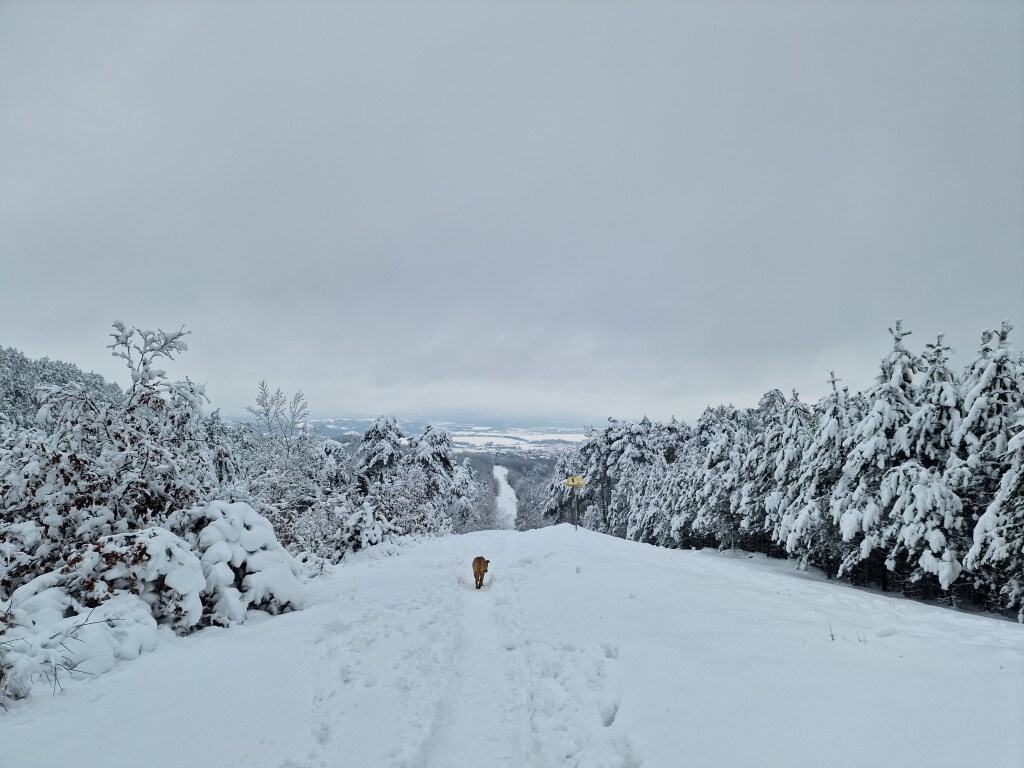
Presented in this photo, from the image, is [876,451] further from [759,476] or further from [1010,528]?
[759,476]

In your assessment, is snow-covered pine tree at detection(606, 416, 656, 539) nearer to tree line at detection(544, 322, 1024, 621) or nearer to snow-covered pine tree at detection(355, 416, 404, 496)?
snow-covered pine tree at detection(355, 416, 404, 496)

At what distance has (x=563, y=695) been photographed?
16.3 feet

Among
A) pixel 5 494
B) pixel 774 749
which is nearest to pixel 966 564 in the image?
pixel 774 749

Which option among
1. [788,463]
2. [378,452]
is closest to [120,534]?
[788,463]

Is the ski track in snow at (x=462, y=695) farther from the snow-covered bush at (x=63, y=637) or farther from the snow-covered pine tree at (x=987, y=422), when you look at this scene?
the snow-covered pine tree at (x=987, y=422)

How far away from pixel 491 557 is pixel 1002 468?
1335 cm

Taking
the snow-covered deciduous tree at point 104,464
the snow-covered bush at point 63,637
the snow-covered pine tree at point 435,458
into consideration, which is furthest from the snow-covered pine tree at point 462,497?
the snow-covered bush at point 63,637

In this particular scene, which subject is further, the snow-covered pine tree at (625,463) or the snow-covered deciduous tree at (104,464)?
the snow-covered pine tree at (625,463)

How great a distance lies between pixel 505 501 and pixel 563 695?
124870 millimetres

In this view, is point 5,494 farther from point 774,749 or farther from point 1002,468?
point 1002,468

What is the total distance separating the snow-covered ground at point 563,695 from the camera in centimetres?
344

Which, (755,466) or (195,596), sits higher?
(755,466)

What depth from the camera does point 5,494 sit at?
6.71 metres

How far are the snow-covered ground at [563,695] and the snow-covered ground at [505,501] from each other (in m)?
72.7
